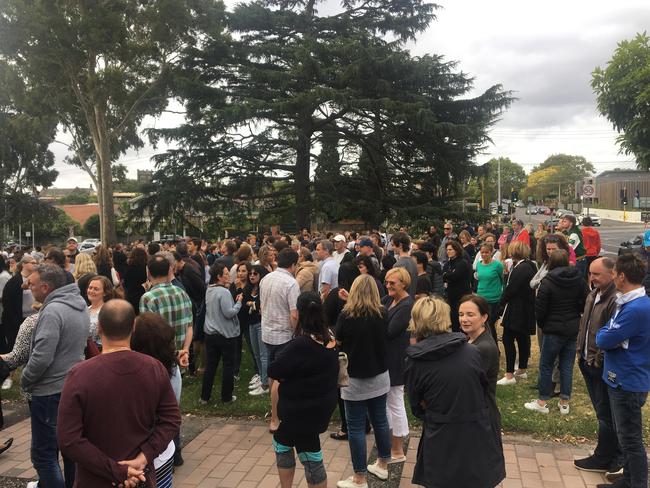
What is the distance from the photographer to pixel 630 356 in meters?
3.79

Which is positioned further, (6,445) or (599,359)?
(6,445)

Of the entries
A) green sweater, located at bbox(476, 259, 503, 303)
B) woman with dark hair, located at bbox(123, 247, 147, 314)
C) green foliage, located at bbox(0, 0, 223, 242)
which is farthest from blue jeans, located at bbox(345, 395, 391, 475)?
green foliage, located at bbox(0, 0, 223, 242)

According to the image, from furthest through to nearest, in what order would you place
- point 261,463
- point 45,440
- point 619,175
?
point 619,175 < point 261,463 < point 45,440

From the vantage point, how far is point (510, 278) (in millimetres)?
6484

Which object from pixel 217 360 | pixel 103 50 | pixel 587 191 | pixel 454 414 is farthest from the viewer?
pixel 103 50

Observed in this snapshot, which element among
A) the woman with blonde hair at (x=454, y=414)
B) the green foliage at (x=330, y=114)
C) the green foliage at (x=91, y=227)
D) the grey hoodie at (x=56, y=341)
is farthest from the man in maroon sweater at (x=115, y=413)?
the green foliage at (x=91, y=227)

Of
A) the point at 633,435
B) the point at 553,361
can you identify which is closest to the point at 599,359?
the point at 633,435

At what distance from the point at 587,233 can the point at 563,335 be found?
6203mm

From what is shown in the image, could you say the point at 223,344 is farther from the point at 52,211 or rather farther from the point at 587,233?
the point at 52,211

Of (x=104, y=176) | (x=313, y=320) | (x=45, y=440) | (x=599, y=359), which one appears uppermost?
(x=104, y=176)

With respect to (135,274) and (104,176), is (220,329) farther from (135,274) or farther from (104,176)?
(104,176)

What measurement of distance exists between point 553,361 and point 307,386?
3522 millimetres

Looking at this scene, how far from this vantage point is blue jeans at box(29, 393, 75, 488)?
3.73 meters

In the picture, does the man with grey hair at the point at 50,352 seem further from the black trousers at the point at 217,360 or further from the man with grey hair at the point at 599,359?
the man with grey hair at the point at 599,359
